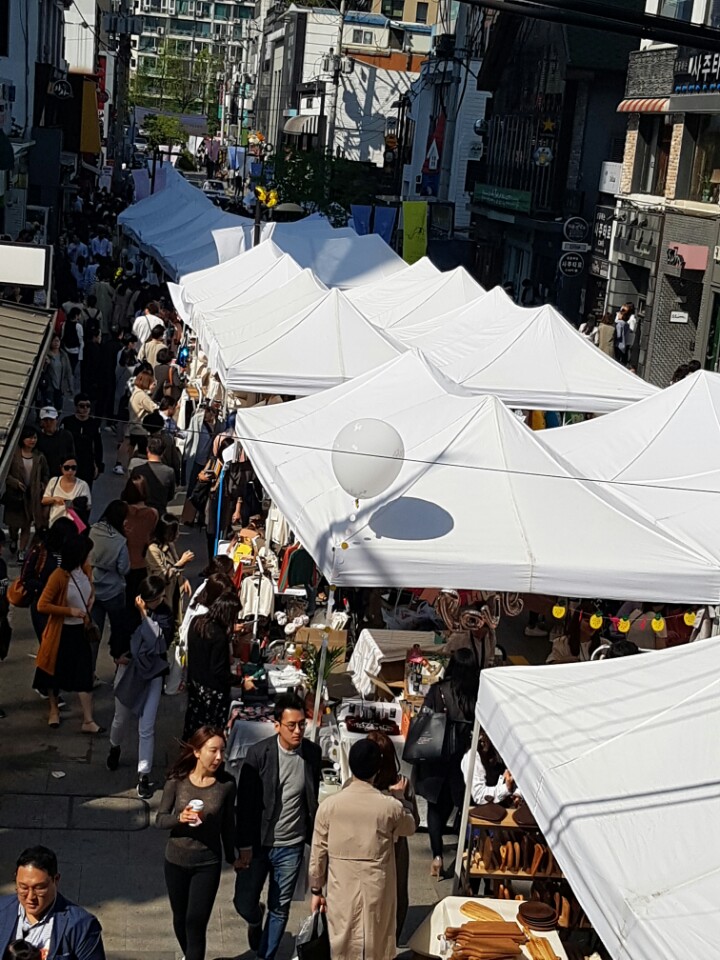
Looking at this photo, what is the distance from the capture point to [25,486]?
11.4 meters

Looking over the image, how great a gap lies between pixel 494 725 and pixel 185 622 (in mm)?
3383

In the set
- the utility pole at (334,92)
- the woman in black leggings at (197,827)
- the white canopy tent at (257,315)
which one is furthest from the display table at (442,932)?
the utility pole at (334,92)

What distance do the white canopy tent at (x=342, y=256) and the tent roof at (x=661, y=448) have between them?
1015 centimetres

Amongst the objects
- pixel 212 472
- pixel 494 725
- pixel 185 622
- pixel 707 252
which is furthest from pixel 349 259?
pixel 494 725

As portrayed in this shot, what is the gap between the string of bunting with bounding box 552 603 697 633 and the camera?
30.1ft

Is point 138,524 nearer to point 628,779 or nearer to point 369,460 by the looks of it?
point 369,460

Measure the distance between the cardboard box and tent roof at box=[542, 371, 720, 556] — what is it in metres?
2.40

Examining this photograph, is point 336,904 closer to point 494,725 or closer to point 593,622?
point 494,725

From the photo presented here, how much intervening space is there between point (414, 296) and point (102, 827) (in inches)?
484

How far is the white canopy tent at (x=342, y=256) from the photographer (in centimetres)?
2183

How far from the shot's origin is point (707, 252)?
79.3 ft

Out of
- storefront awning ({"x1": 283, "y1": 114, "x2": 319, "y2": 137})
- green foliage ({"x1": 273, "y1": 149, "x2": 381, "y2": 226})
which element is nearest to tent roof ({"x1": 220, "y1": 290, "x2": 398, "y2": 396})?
green foliage ({"x1": 273, "y1": 149, "x2": 381, "y2": 226})

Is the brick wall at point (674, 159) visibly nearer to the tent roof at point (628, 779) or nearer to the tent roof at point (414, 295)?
the tent roof at point (414, 295)

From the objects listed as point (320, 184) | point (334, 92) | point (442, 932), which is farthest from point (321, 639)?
point (334, 92)
